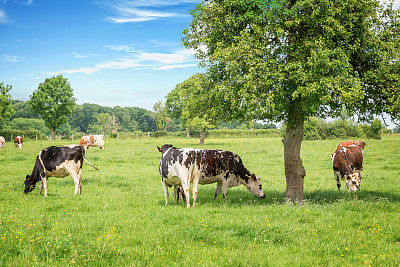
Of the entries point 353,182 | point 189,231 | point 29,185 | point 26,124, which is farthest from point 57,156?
point 26,124

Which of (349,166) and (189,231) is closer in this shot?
(189,231)

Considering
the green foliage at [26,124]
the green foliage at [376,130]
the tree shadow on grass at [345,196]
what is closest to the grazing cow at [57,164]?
the tree shadow on grass at [345,196]

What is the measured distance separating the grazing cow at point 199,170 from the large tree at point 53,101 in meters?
72.6

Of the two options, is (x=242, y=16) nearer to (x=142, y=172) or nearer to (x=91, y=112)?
(x=142, y=172)

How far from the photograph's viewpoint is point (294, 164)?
528 inches

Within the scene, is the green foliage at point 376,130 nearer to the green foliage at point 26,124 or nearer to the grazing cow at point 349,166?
the grazing cow at point 349,166

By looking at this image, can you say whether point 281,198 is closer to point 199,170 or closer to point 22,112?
point 199,170

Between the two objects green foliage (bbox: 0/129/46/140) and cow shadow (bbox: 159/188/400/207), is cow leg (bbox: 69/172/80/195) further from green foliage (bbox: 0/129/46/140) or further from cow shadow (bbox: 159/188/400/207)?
green foliage (bbox: 0/129/46/140)

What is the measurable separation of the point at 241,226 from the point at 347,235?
105 inches

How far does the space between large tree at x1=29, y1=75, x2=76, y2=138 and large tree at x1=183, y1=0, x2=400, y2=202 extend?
2884 inches

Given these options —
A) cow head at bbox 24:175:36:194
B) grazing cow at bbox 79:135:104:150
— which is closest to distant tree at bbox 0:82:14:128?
grazing cow at bbox 79:135:104:150

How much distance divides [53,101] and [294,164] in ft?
251

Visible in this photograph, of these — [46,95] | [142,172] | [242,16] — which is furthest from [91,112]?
[242,16]

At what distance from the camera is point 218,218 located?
1004 cm
